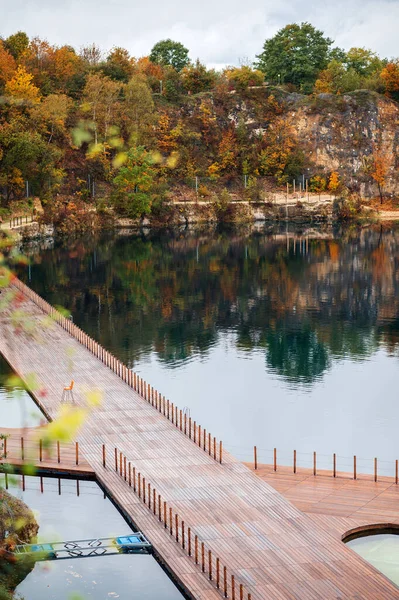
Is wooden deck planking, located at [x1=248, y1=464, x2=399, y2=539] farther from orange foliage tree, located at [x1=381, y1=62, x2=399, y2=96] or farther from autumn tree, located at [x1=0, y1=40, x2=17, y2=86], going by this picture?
orange foliage tree, located at [x1=381, y1=62, x2=399, y2=96]

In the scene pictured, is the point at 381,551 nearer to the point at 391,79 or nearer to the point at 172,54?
the point at 391,79

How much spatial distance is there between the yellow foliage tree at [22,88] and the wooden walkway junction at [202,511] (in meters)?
80.2

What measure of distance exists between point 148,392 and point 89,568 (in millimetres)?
15575

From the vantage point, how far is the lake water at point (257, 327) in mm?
41000

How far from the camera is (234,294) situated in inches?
2908

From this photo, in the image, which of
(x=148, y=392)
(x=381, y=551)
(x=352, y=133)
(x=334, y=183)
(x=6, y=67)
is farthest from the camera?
(x=352, y=133)

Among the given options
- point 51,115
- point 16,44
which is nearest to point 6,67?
point 51,115

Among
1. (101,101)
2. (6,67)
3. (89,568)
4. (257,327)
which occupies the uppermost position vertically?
(6,67)

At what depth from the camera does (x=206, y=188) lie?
135 metres

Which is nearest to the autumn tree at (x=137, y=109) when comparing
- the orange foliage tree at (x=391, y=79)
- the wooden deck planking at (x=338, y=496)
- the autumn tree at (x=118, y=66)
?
the autumn tree at (x=118, y=66)

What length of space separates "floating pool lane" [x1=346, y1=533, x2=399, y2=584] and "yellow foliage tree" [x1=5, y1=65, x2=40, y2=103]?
9581 centimetres

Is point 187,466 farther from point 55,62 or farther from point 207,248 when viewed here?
point 55,62

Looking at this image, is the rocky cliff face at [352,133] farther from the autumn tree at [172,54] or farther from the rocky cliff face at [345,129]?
the autumn tree at [172,54]

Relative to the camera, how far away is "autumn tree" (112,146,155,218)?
11931 centimetres
